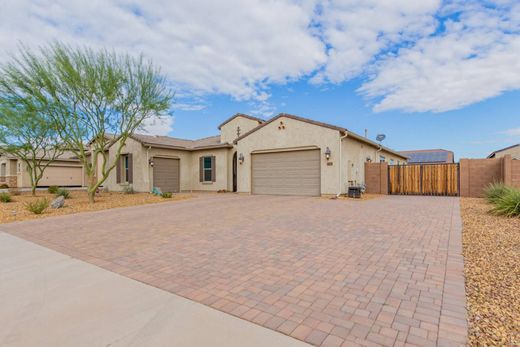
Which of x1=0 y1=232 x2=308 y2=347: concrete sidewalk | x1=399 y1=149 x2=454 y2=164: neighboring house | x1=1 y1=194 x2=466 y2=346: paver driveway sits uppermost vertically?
x1=399 y1=149 x2=454 y2=164: neighboring house

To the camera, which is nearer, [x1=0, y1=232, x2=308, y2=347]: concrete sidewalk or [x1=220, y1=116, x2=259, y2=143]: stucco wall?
[x1=0, y1=232, x2=308, y2=347]: concrete sidewalk

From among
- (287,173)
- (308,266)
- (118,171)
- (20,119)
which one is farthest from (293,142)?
(20,119)

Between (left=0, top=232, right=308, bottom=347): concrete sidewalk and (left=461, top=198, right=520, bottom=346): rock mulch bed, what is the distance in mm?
1752

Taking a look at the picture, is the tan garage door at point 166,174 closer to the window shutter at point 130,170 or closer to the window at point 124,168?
the window shutter at point 130,170

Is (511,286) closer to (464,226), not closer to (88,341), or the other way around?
(464,226)

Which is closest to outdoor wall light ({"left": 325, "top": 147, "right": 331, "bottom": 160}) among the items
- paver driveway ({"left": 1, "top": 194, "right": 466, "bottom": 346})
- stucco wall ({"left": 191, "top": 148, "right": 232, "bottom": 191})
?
paver driveway ({"left": 1, "top": 194, "right": 466, "bottom": 346})

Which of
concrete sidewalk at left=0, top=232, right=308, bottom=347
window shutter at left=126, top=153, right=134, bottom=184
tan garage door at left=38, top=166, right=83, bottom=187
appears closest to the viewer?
concrete sidewalk at left=0, top=232, right=308, bottom=347

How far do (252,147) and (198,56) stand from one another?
5.86 m

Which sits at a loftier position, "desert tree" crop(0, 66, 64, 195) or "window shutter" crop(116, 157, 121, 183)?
"desert tree" crop(0, 66, 64, 195)

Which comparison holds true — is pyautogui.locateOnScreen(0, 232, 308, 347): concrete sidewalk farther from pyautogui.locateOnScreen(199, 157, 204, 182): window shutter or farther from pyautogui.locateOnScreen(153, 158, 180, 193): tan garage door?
pyautogui.locateOnScreen(199, 157, 204, 182): window shutter

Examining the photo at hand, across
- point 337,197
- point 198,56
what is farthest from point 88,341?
point 198,56

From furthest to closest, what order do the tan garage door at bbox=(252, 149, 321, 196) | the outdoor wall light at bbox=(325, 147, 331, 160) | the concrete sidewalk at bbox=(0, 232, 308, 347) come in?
1. the tan garage door at bbox=(252, 149, 321, 196)
2. the outdoor wall light at bbox=(325, 147, 331, 160)
3. the concrete sidewalk at bbox=(0, 232, 308, 347)

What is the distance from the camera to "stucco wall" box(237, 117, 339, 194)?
1423 centimetres

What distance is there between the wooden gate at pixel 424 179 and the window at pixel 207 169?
1158cm
